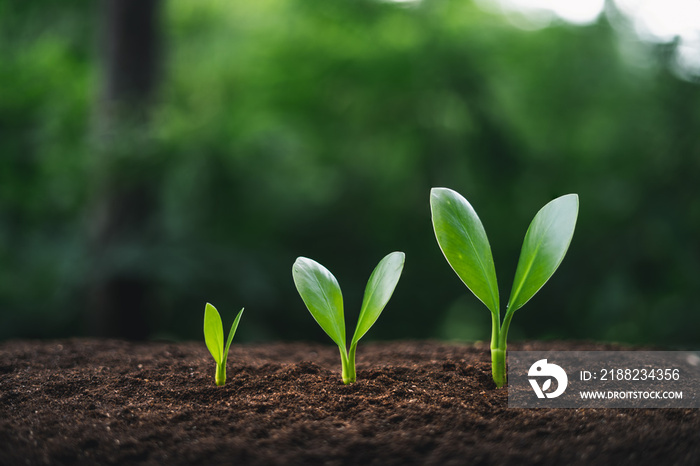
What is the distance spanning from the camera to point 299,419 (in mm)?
744

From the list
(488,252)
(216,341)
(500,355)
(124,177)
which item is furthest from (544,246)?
(124,177)

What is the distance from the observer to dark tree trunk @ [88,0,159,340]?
2674 mm

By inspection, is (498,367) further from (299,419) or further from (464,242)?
(299,419)

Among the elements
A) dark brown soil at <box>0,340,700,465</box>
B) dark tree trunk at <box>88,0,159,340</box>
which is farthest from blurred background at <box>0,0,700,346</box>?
dark brown soil at <box>0,340,700,465</box>

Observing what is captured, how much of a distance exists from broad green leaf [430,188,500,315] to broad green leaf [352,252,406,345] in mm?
81

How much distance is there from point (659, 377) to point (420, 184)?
8.39 ft

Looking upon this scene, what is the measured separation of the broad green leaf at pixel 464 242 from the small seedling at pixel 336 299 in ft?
0.28

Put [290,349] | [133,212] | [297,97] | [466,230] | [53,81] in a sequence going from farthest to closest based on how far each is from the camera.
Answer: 1. [297,97]
2. [53,81]
3. [133,212]
4. [290,349]
5. [466,230]

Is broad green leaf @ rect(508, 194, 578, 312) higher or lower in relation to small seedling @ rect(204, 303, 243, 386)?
higher

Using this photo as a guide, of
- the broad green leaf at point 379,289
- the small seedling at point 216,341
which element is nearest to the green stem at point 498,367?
the broad green leaf at point 379,289

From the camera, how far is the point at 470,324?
12.9 feet

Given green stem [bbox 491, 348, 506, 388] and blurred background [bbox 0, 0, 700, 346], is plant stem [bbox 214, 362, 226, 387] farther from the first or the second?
blurred background [bbox 0, 0, 700, 346]

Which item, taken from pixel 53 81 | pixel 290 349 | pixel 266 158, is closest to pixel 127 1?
pixel 53 81

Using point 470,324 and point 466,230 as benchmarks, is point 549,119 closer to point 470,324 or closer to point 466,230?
point 470,324
